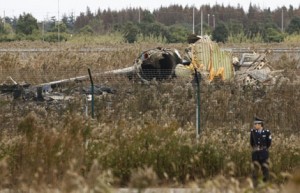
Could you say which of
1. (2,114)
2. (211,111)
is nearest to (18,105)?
(2,114)

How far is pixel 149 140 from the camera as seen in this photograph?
55.3 feet

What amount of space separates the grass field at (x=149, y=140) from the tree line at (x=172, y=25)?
41.8 meters

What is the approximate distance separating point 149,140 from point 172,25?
248ft

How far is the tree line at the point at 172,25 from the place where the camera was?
72250 millimetres

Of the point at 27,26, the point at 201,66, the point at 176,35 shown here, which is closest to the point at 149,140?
the point at 201,66

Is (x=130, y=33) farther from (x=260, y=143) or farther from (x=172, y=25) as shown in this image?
(x=260, y=143)

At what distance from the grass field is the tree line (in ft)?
137

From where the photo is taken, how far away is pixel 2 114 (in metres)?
21.2

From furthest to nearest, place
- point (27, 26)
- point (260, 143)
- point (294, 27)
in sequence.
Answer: point (294, 27), point (27, 26), point (260, 143)

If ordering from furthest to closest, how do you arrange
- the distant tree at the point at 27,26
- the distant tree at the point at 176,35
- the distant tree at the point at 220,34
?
1. the distant tree at the point at 27,26
2. the distant tree at the point at 176,35
3. the distant tree at the point at 220,34

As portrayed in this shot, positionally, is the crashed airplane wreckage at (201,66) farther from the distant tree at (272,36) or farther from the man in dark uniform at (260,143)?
the distant tree at (272,36)

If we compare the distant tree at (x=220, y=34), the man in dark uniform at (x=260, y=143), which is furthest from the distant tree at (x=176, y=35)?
the man in dark uniform at (x=260, y=143)

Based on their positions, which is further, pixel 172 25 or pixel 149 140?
pixel 172 25

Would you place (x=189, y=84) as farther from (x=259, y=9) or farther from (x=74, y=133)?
(x=259, y=9)
